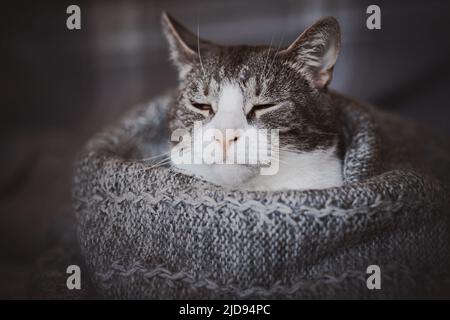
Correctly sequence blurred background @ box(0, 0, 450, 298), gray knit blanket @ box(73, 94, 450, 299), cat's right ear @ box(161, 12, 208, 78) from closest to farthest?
gray knit blanket @ box(73, 94, 450, 299) < cat's right ear @ box(161, 12, 208, 78) < blurred background @ box(0, 0, 450, 298)

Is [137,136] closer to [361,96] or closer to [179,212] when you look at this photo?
[179,212]

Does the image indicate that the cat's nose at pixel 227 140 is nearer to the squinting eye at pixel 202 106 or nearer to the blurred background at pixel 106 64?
the squinting eye at pixel 202 106

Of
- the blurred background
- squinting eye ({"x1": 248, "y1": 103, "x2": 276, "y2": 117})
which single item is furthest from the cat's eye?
the blurred background

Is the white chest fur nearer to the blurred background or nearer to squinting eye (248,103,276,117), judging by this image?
squinting eye (248,103,276,117)

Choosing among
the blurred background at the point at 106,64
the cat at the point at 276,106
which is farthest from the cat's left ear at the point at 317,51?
the blurred background at the point at 106,64

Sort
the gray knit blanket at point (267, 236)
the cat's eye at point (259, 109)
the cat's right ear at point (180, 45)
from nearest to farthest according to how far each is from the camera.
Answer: the gray knit blanket at point (267, 236) → the cat's eye at point (259, 109) → the cat's right ear at point (180, 45)

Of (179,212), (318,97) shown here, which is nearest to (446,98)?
(318,97)

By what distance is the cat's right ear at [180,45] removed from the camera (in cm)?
93

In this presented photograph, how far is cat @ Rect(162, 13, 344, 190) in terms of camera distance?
815 mm

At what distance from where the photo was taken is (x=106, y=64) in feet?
4.93

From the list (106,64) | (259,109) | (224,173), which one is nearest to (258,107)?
(259,109)
